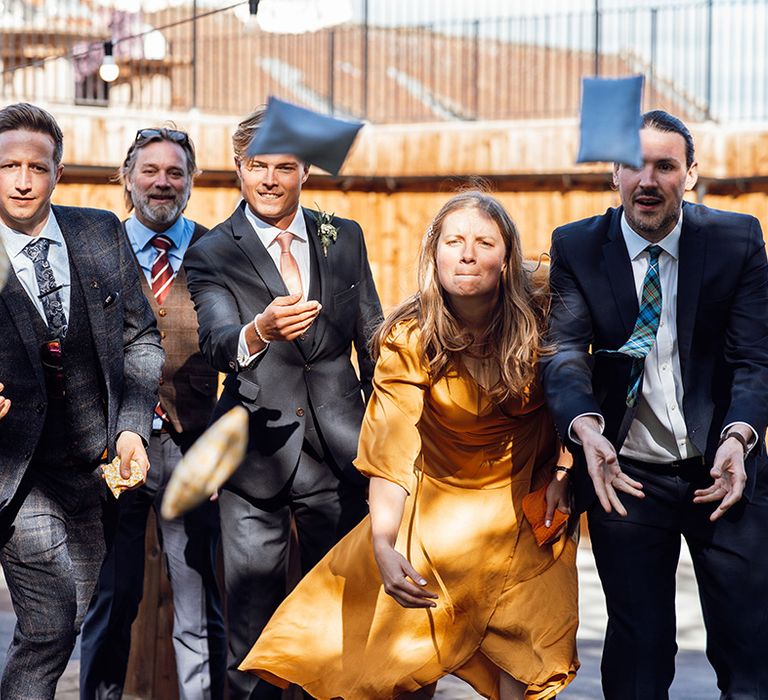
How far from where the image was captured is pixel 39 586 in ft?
12.3

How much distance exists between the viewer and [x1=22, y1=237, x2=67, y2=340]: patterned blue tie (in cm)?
382

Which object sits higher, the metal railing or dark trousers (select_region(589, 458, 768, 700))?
the metal railing

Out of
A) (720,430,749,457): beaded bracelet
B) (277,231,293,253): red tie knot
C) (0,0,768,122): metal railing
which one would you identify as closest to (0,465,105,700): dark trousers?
(277,231,293,253): red tie knot

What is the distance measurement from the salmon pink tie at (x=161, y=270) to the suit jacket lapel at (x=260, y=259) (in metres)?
0.70

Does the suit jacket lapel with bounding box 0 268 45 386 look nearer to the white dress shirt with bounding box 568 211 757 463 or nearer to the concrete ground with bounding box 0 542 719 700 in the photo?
the white dress shirt with bounding box 568 211 757 463

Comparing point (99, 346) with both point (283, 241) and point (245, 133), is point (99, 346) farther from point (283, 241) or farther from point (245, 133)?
point (245, 133)

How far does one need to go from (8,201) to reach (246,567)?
4.29 feet

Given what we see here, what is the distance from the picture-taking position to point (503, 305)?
368 centimetres

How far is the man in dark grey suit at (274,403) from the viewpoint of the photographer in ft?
13.7

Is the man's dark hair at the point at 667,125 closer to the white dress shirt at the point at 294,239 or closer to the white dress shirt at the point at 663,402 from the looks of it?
the white dress shirt at the point at 663,402

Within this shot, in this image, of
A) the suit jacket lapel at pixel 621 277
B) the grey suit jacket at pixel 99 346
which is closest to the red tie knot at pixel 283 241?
the grey suit jacket at pixel 99 346

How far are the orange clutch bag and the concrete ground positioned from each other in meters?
1.88

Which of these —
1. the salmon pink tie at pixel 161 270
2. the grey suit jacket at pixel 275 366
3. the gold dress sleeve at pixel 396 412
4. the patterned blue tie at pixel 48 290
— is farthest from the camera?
the salmon pink tie at pixel 161 270

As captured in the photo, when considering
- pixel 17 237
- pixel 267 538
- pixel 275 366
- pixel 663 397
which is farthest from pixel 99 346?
pixel 663 397
